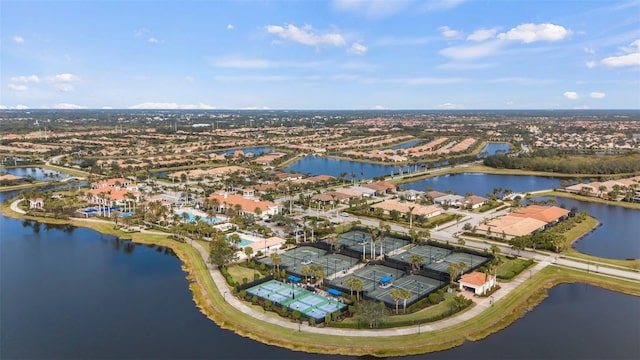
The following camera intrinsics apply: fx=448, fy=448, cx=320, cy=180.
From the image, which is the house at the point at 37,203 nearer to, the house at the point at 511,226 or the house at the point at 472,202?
the house at the point at 511,226

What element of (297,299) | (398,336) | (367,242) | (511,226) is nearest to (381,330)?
(398,336)

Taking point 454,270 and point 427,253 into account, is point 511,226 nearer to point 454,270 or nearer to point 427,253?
point 427,253

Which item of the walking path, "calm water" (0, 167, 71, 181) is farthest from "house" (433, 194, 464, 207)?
"calm water" (0, 167, 71, 181)

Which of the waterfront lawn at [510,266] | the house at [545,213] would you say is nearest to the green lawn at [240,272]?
the waterfront lawn at [510,266]

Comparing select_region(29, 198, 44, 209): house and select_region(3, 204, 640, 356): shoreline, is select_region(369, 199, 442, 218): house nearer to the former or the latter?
select_region(3, 204, 640, 356): shoreline

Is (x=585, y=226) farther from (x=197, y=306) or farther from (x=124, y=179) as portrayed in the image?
(x=124, y=179)
